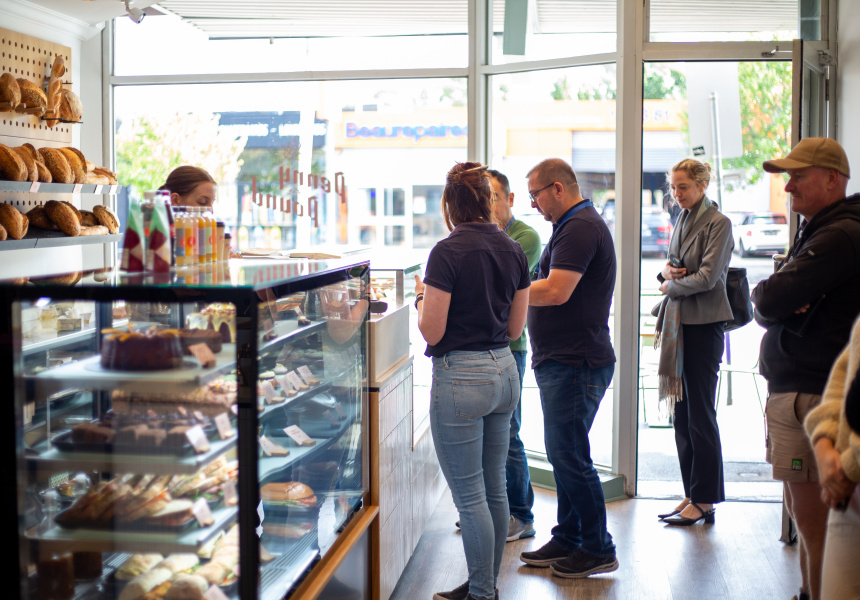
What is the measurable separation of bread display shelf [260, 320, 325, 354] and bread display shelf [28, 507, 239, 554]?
42cm

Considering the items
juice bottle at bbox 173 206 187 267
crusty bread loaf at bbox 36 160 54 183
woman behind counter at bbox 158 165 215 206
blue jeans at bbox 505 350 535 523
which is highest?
crusty bread loaf at bbox 36 160 54 183

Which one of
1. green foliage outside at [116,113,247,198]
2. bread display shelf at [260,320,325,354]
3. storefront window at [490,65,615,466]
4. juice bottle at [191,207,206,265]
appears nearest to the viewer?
bread display shelf at [260,320,325,354]

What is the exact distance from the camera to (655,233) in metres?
4.50

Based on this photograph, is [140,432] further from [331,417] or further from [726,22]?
[726,22]

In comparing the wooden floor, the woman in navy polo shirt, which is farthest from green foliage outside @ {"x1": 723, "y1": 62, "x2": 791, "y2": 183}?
the woman in navy polo shirt

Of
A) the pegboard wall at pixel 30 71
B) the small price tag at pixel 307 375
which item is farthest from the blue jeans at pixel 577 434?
the pegboard wall at pixel 30 71

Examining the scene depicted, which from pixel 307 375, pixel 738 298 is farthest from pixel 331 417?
pixel 738 298

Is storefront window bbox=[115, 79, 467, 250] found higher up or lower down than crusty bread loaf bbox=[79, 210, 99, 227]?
higher up

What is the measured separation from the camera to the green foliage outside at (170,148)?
5305 mm

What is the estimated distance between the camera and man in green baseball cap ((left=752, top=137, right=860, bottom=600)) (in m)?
2.65

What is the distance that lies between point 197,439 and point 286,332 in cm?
47

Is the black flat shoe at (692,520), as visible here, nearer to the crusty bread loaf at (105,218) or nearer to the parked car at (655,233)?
the parked car at (655,233)

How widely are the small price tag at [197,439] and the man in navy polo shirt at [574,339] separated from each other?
68.6 inches

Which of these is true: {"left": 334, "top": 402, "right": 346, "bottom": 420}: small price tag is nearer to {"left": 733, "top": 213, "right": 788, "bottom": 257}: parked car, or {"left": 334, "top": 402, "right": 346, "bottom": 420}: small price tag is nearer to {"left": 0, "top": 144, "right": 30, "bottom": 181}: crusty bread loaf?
{"left": 0, "top": 144, "right": 30, "bottom": 181}: crusty bread loaf
